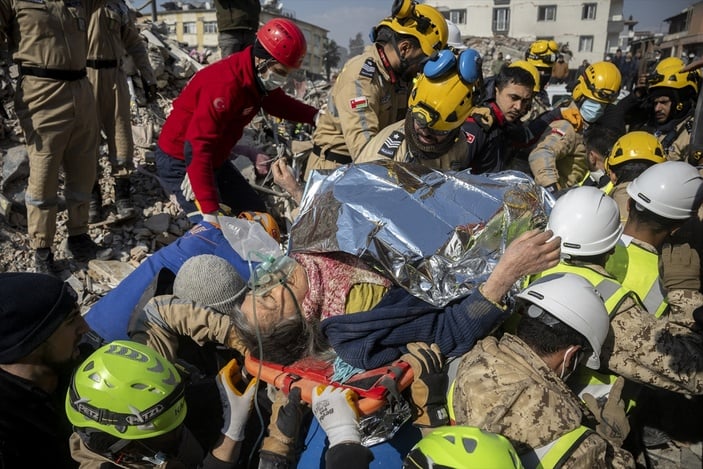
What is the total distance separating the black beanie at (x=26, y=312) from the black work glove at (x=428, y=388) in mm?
1399

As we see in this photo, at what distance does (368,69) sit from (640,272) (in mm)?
2154

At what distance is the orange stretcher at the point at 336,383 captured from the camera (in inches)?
73.0

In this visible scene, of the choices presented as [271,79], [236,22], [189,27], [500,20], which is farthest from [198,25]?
[271,79]

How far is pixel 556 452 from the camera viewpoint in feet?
5.24

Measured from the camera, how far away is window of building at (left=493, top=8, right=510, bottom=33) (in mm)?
39688

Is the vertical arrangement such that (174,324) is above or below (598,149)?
below

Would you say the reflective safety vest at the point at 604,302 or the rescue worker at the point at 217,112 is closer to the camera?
the reflective safety vest at the point at 604,302

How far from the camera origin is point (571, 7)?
126 feet

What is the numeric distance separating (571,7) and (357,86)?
4259 centimetres

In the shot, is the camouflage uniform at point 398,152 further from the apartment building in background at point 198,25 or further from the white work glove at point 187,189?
the apartment building in background at point 198,25

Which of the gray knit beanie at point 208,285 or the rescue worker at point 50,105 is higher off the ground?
the rescue worker at point 50,105

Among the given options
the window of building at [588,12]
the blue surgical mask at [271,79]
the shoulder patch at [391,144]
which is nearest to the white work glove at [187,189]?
the blue surgical mask at [271,79]

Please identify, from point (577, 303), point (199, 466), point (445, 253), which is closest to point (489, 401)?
point (577, 303)

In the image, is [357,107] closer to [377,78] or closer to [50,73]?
[377,78]
